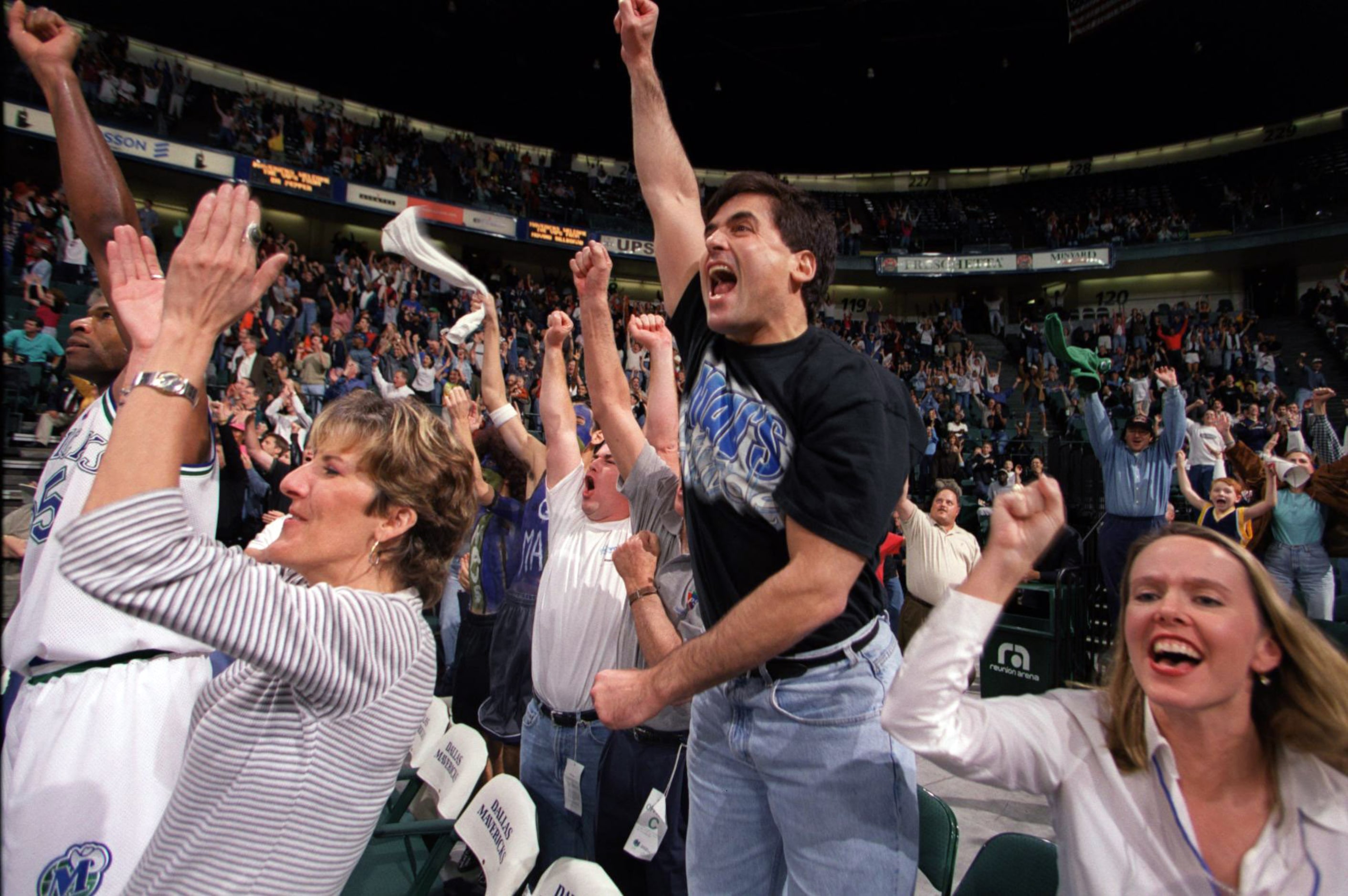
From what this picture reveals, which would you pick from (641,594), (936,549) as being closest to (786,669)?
(641,594)

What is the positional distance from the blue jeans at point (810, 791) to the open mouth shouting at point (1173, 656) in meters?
0.43

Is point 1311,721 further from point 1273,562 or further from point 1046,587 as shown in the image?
point 1273,562

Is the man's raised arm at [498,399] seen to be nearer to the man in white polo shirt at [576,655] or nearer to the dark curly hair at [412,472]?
the man in white polo shirt at [576,655]

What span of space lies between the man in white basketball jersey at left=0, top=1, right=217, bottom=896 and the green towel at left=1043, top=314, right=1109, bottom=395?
4.43 m

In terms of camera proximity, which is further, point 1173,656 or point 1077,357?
point 1077,357

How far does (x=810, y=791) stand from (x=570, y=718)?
1272 millimetres

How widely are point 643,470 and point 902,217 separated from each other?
25602 millimetres

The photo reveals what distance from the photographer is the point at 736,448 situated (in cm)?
142

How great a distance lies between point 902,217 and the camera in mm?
25594

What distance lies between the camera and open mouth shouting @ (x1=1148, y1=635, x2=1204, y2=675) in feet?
4.44

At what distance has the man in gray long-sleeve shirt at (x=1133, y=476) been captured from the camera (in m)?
5.80

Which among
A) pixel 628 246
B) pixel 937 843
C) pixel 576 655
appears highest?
pixel 628 246

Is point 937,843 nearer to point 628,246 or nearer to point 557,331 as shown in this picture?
point 557,331

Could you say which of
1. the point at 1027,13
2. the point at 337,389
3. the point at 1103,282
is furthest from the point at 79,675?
the point at 1103,282
